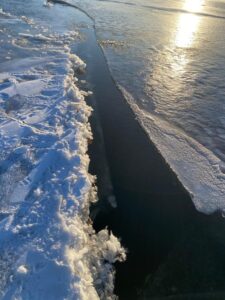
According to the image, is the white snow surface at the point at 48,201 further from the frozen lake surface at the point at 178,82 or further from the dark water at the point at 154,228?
the frozen lake surface at the point at 178,82

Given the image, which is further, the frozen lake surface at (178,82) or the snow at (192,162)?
the frozen lake surface at (178,82)

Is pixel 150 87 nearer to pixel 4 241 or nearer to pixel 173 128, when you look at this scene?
pixel 173 128

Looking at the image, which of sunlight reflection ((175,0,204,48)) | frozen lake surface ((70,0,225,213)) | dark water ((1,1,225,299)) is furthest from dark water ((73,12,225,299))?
sunlight reflection ((175,0,204,48))

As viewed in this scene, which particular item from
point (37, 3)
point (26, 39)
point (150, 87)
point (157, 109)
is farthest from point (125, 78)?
point (37, 3)

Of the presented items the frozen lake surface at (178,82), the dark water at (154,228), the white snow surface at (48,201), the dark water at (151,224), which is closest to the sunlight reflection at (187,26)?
the frozen lake surface at (178,82)

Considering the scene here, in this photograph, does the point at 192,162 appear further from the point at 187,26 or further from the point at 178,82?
the point at 187,26

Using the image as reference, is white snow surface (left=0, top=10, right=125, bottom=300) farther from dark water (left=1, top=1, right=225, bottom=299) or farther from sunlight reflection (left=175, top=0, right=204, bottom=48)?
sunlight reflection (left=175, top=0, right=204, bottom=48)

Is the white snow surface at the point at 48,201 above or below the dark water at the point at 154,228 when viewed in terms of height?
above

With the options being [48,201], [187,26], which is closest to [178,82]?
[48,201]
